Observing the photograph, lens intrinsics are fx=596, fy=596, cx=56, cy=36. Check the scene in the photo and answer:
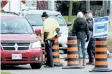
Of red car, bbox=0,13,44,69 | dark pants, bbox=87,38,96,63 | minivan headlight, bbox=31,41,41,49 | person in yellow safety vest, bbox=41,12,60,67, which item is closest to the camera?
red car, bbox=0,13,44,69

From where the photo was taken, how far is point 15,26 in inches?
722

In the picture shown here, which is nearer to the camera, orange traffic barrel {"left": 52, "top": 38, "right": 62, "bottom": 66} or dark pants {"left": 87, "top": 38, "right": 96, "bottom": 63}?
orange traffic barrel {"left": 52, "top": 38, "right": 62, "bottom": 66}

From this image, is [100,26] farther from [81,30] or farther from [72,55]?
[81,30]

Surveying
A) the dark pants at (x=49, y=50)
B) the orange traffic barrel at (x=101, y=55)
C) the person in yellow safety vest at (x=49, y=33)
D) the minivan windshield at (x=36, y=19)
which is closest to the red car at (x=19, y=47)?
the person in yellow safety vest at (x=49, y=33)

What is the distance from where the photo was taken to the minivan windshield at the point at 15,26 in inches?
710

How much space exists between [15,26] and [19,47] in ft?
4.31

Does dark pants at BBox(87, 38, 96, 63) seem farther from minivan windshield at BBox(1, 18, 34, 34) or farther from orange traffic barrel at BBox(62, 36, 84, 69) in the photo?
minivan windshield at BBox(1, 18, 34, 34)

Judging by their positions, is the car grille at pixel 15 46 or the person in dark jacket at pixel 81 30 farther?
the person in dark jacket at pixel 81 30

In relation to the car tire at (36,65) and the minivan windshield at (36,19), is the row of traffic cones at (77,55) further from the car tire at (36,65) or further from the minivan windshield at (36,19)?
the minivan windshield at (36,19)

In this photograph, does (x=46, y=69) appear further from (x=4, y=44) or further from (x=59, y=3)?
(x=59, y=3)

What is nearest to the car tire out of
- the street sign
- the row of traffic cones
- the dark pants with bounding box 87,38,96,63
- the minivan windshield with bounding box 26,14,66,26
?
the row of traffic cones

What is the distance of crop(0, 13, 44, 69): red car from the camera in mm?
17016

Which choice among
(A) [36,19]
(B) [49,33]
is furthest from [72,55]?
(A) [36,19]

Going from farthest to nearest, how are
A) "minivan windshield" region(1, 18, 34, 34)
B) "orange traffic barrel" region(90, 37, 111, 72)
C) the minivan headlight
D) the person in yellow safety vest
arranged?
1. the person in yellow safety vest
2. "minivan windshield" region(1, 18, 34, 34)
3. the minivan headlight
4. "orange traffic barrel" region(90, 37, 111, 72)
